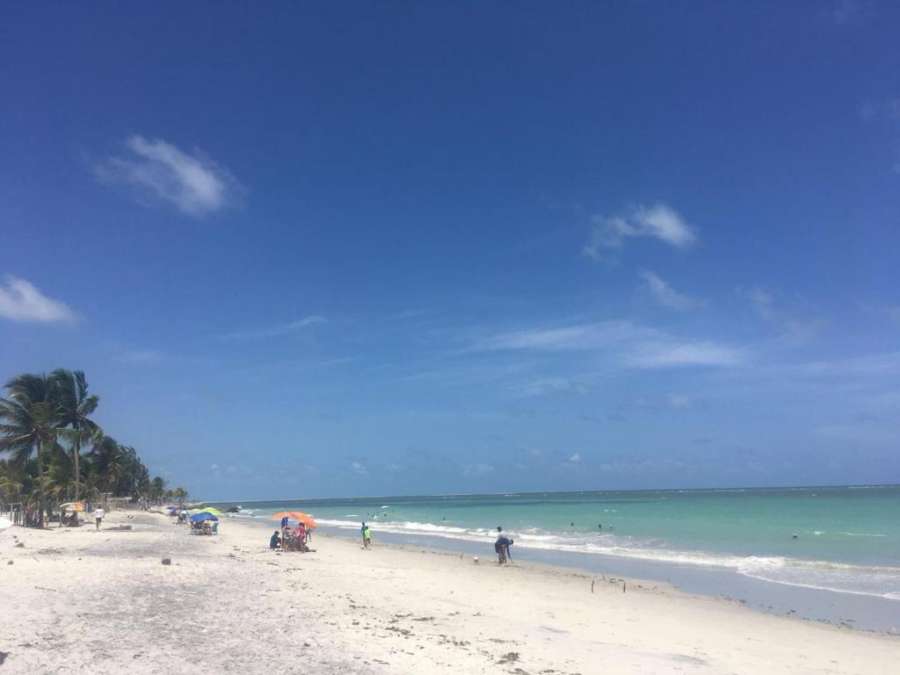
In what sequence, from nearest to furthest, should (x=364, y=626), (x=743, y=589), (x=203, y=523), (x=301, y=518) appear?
(x=364, y=626) < (x=743, y=589) < (x=301, y=518) < (x=203, y=523)

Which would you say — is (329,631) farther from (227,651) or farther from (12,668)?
(12,668)

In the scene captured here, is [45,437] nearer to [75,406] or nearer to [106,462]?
[75,406]

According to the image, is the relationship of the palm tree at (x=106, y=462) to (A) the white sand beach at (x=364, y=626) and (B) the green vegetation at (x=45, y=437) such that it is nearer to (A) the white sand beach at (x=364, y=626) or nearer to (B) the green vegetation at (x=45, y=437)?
(B) the green vegetation at (x=45, y=437)

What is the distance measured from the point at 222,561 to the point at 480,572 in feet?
27.4

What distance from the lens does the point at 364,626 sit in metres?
11.6

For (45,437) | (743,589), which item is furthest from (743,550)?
(45,437)

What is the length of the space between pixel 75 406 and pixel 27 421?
5.07 metres

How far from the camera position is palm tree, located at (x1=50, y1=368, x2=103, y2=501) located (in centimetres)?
4109

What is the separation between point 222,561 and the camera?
66.4 feet

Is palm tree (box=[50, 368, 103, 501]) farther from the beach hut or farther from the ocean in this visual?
the ocean

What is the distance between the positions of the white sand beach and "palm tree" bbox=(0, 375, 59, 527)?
20.3 metres

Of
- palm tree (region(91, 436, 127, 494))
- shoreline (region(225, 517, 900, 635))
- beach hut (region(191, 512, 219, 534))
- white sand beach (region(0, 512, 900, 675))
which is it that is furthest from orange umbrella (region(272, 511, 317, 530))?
palm tree (region(91, 436, 127, 494))

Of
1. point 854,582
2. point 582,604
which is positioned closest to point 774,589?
point 854,582

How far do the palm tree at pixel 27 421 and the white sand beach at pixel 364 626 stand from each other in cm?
2031
